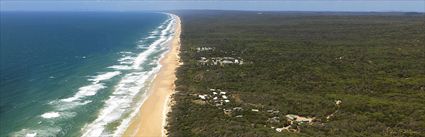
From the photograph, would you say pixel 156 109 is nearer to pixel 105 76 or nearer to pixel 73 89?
pixel 73 89

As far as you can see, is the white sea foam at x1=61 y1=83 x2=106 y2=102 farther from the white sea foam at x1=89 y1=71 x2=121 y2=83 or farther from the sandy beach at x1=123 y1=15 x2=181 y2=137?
the sandy beach at x1=123 y1=15 x2=181 y2=137

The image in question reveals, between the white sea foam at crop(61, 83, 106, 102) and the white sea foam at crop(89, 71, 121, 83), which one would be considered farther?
the white sea foam at crop(89, 71, 121, 83)

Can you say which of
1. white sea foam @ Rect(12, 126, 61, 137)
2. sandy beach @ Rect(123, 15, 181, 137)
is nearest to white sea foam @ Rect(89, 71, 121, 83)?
sandy beach @ Rect(123, 15, 181, 137)

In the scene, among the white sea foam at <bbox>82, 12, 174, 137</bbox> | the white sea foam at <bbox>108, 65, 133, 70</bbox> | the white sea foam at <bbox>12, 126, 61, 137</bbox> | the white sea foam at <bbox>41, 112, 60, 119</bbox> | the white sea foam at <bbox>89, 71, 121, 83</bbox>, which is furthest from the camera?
the white sea foam at <bbox>108, 65, 133, 70</bbox>

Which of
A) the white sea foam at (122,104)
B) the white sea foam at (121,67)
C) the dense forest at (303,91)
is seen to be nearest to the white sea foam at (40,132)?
the white sea foam at (122,104)

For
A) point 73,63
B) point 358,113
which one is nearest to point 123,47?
point 73,63

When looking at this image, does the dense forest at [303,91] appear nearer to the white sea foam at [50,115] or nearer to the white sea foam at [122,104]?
the white sea foam at [122,104]
